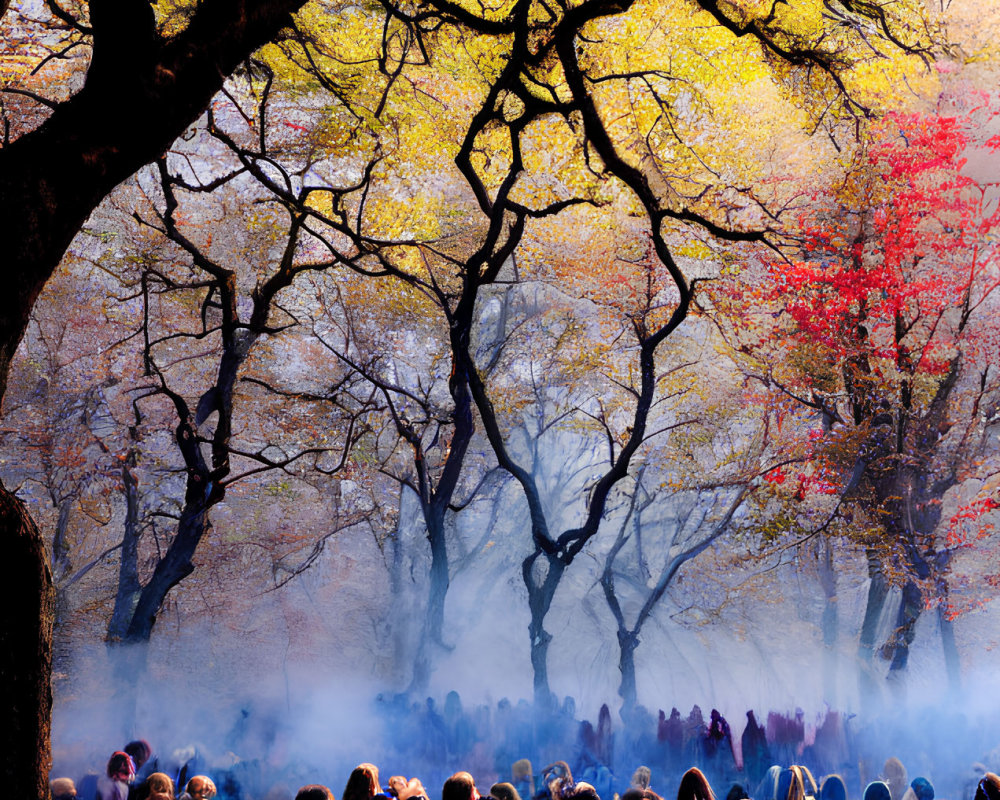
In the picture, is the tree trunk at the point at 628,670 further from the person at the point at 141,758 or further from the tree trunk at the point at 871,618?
the person at the point at 141,758

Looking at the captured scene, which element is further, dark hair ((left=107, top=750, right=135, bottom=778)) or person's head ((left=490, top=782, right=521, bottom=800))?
dark hair ((left=107, top=750, right=135, bottom=778))

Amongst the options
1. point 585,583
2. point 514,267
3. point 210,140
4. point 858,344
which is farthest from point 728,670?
point 210,140

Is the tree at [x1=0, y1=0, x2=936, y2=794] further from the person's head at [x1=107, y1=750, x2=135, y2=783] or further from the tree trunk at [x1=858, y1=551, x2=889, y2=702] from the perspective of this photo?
the tree trunk at [x1=858, y1=551, x2=889, y2=702]

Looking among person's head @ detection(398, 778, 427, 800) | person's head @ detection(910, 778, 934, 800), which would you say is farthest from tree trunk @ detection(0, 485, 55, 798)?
person's head @ detection(910, 778, 934, 800)

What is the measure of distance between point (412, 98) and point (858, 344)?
456cm

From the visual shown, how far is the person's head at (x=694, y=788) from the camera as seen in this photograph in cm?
294

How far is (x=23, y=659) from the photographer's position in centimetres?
157

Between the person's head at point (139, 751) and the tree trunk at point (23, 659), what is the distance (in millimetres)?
4836

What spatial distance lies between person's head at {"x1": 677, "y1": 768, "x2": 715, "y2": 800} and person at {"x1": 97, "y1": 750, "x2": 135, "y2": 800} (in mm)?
3392

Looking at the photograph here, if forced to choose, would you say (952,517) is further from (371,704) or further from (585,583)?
(371,704)

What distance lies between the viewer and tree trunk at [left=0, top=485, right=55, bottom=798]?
1.53 m

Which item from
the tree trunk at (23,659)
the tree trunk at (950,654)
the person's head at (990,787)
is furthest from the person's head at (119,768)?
the tree trunk at (950,654)

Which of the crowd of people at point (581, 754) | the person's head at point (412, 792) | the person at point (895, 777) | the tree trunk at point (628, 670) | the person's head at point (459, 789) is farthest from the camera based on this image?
the tree trunk at point (628, 670)

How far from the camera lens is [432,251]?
614cm
